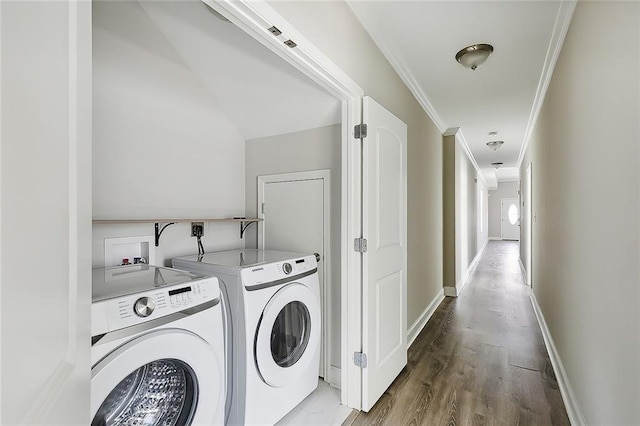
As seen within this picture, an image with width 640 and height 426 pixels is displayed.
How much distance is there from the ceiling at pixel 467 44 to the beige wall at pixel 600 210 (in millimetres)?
235

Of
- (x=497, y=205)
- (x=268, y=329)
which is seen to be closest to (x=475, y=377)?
(x=268, y=329)

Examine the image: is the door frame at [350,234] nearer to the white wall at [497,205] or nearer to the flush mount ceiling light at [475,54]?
the flush mount ceiling light at [475,54]

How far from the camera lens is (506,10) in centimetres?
189

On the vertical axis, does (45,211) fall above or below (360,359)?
above

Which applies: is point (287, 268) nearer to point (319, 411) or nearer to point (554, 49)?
point (319, 411)

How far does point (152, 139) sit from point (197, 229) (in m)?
0.67

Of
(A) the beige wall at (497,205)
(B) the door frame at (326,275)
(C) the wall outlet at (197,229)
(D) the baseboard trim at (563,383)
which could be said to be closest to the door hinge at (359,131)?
(B) the door frame at (326,275)

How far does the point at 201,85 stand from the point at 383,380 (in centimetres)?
236

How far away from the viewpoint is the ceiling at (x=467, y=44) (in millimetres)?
1876

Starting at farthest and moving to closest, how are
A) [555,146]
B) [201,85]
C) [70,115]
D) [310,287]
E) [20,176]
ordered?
[555,146], [201,85], [310,287], [70,115], [20,176]

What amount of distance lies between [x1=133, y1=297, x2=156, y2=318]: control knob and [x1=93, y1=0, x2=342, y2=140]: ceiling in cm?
141

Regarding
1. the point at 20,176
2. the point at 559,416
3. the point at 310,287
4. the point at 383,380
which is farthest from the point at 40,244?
the point at 559,416

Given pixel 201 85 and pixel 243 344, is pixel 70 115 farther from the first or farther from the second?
pixel 201 85

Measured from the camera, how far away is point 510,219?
487 inches
